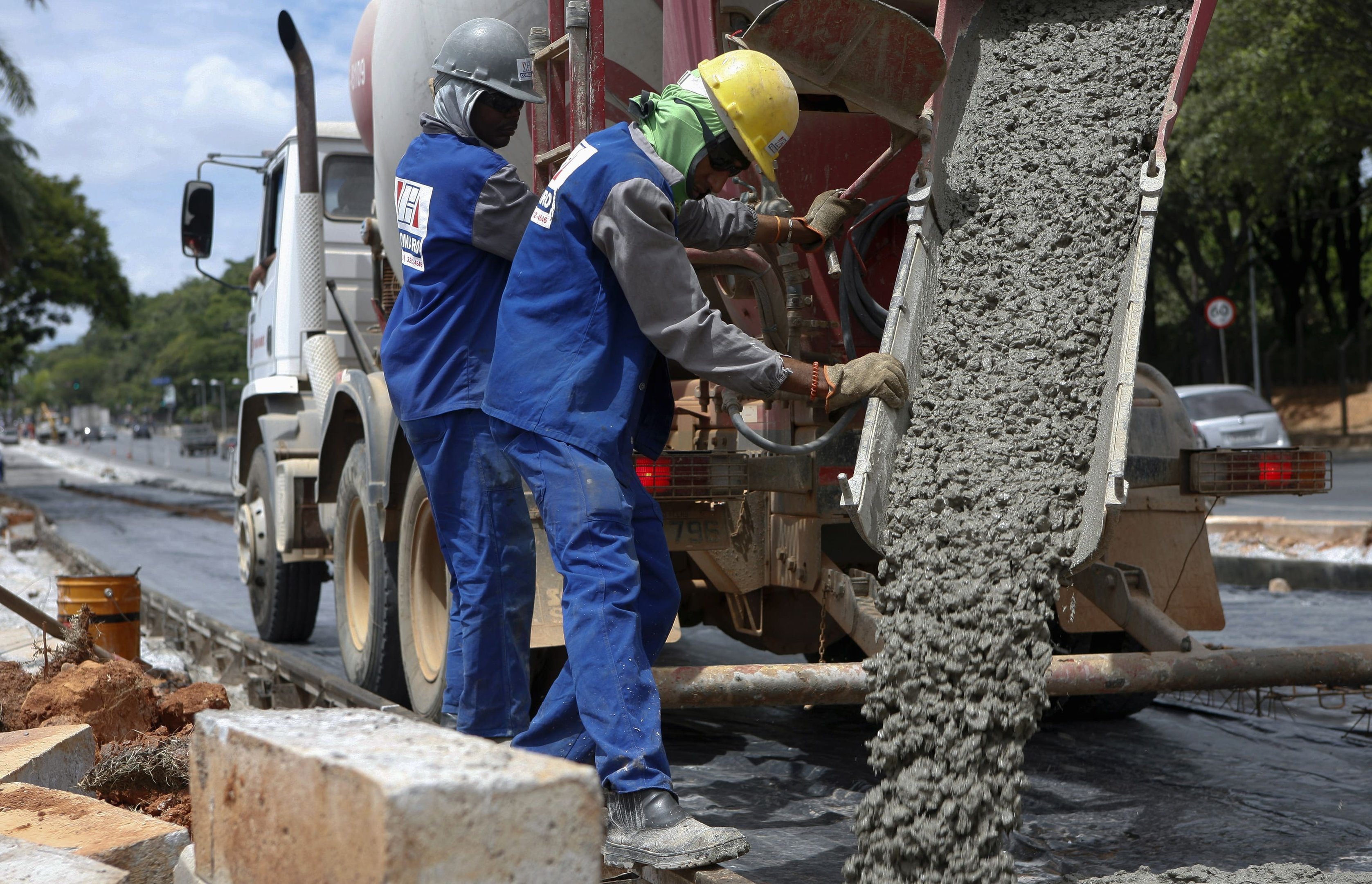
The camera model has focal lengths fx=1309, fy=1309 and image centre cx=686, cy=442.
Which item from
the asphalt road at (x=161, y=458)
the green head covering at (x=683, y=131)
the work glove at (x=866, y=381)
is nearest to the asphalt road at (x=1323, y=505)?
the work glove at (x=866, y=381)

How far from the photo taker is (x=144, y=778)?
12.5 feet

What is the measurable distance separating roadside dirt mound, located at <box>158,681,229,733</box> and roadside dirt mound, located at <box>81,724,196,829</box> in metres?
0.65

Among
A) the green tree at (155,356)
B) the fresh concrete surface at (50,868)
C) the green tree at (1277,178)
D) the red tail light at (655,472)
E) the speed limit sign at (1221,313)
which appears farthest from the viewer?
the green tree at (155,356)

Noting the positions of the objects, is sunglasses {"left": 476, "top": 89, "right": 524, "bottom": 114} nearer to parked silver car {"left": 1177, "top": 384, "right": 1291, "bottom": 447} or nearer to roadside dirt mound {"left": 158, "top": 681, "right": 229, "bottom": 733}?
roadside dirt mound {"left": 158, "top": 681, "right": 229, "bottom": 733}

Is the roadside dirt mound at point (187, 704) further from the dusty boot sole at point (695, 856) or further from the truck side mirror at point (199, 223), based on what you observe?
the truck side mirror at point (199, 223)

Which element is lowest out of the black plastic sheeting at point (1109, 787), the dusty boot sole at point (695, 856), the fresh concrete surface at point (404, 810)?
the black plastic sheeting at point (1109, 787)

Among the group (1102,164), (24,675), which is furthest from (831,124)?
(24,675)

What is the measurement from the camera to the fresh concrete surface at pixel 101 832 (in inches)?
108

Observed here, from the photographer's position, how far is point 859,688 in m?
3.33

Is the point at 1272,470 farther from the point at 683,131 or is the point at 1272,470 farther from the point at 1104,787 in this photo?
the point at 683,131

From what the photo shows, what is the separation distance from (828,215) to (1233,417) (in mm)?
15418

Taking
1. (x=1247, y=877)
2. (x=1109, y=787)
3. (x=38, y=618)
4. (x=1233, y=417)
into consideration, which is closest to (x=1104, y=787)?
(x=1109, y=787)

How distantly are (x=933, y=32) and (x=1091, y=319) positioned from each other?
1.32 metres

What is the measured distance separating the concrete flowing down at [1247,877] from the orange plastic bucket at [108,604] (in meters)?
4.47
